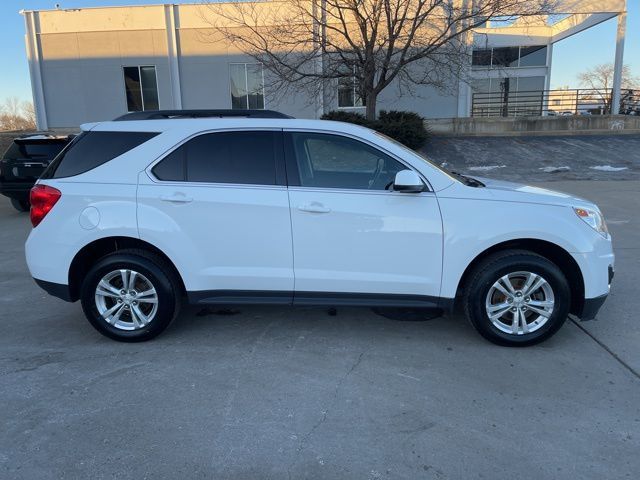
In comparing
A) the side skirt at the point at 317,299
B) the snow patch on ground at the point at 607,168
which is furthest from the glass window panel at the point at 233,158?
the snow patch on ground at the point at 607,168

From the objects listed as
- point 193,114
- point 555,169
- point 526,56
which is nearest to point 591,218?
point 193,114

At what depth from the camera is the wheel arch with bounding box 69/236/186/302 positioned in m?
4.11

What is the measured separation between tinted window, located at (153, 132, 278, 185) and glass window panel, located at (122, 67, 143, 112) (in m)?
20.7

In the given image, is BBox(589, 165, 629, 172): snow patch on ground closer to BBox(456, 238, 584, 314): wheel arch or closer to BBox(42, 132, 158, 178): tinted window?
BBox(456, 238, 584, 314): wheel arch

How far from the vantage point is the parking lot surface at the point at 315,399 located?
2.69 meters

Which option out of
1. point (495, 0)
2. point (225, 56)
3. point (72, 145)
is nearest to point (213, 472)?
point (72, 145)

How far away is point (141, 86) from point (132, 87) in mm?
444

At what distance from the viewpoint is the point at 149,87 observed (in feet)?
75.1

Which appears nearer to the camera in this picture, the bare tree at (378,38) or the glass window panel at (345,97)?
the bare tree at (378,38)

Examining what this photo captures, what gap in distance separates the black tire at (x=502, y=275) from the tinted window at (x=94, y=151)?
2.86m

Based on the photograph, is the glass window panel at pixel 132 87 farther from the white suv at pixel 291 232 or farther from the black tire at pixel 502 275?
the black tire at pixel 502 275

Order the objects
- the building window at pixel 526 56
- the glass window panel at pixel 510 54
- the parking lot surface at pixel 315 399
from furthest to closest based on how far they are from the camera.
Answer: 1. the building window at pixel 526 56
2. the glass window panel at pixel 510 54
3. the parking lot surface at pixel 315 399

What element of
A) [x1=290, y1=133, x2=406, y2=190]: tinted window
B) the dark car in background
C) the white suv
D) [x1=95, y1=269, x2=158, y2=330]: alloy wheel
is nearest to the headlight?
the white suv

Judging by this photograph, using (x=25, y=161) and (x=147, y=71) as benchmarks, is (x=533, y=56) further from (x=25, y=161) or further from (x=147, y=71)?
(x=25, y=161)
